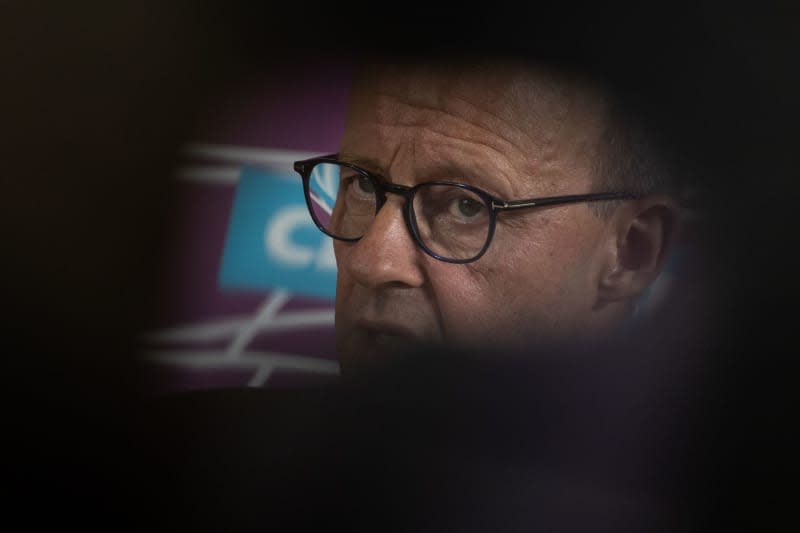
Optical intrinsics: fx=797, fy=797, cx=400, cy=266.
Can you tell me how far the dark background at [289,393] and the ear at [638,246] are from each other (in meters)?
0.05

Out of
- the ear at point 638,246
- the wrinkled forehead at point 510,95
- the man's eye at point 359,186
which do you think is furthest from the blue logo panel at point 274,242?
the ear at point 638,246

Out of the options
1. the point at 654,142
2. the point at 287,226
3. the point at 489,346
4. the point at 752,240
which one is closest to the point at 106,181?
the point at 287,226

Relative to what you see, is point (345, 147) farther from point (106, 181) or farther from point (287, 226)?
point (106, 181)

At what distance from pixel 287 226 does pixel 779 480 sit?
2.04ft

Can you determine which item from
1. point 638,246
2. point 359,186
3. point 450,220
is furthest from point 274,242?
point 638,246

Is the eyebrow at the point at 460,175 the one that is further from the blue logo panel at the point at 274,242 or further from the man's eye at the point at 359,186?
the blue logo panel at the point at 274,242

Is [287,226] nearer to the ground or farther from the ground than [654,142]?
nearer to the ground

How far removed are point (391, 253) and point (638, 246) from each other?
0.27 m

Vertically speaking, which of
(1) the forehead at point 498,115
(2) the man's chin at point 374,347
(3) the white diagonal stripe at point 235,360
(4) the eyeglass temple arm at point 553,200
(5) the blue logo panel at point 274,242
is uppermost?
(1) the forehead at point 498,115

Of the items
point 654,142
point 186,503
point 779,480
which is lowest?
point 186,503

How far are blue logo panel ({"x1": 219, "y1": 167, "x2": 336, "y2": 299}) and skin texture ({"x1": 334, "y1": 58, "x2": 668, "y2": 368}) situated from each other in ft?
0.31

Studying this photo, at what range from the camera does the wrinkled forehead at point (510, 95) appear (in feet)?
2.72

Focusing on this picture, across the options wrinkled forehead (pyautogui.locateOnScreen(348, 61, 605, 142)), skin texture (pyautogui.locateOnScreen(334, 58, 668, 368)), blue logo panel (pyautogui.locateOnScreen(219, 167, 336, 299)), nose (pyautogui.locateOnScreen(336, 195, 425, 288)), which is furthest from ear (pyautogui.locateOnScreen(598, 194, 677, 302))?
blue logo panel (pyautogui.locateOnScreen(219, 167, 336, 299))

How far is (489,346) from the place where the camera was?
2.90 feet
